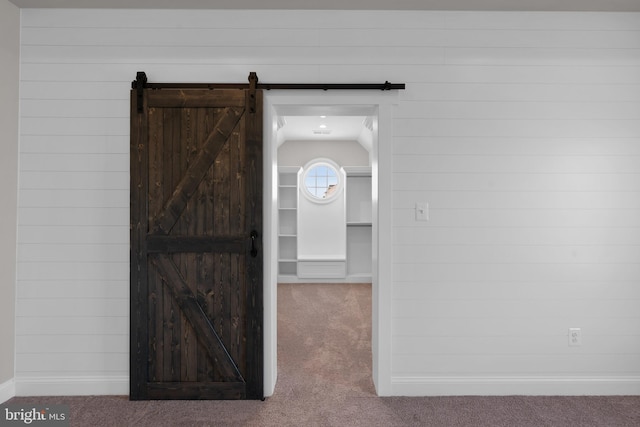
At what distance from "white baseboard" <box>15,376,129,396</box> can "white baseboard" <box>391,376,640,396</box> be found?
76.0 inches

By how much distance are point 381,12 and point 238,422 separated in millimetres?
2875

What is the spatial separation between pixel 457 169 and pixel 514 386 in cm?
158

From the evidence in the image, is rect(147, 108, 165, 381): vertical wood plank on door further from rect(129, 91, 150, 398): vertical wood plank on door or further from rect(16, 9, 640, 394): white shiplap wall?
rect(16, 9, 640, 394): white shiplap wall

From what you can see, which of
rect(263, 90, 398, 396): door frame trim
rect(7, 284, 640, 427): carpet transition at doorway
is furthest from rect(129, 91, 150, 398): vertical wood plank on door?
rect(263, 90, 398, 396): door frame trim

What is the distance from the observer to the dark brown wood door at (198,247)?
259cm

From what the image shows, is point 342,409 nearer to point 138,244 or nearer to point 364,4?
point 138,244

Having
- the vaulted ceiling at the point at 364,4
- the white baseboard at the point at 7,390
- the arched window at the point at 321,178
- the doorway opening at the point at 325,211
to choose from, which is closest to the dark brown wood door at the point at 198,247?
the vaulted ceiling at the point at 364,4

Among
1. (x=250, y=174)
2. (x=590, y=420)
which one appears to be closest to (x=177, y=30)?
(x=250, y=174)

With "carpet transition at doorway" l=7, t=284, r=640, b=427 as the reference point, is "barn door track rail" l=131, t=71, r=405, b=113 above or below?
above

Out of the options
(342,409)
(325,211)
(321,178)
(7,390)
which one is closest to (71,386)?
(7,390)

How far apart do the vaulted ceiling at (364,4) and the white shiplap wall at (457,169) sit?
2.3 inches

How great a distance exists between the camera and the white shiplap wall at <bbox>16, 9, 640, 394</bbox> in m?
2.67

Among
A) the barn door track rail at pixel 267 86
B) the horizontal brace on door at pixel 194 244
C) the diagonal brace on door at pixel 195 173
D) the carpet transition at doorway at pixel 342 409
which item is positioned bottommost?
the carpet transition at doorway at pixel 342 409

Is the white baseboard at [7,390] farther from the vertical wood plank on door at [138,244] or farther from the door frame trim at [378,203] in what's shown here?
the door frame trim at [378,203]
